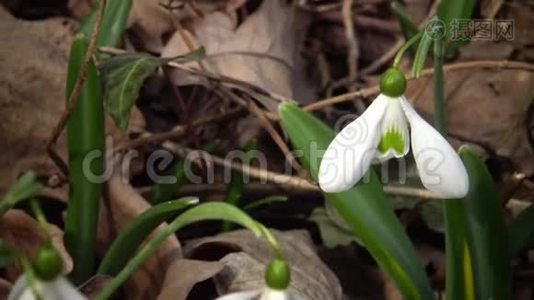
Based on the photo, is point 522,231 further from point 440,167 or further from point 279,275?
point 279,275

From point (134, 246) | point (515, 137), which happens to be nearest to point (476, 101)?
point (515, 137)

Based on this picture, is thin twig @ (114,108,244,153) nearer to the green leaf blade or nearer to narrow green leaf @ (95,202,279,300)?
the green leaf blade

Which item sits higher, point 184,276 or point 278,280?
point 278,280

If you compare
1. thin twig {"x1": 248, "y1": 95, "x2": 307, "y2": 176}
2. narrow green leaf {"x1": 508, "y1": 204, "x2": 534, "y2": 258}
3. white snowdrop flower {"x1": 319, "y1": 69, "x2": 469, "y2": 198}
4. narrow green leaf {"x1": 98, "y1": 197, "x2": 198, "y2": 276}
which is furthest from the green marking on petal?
thin twig {"x1": 248, "y1": 95, "x2": 307, "y2": 176}

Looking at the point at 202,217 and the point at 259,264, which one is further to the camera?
the point at 259,264

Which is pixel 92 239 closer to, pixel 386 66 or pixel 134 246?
pixel 134 246

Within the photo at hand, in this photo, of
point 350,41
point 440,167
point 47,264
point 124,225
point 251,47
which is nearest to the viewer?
point 47,264

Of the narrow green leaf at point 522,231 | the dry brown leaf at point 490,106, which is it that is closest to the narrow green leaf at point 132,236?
the narrow green leaf at point 522,231

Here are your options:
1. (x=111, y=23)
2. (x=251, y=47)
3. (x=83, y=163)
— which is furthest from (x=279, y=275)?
(x=251, y=47)
